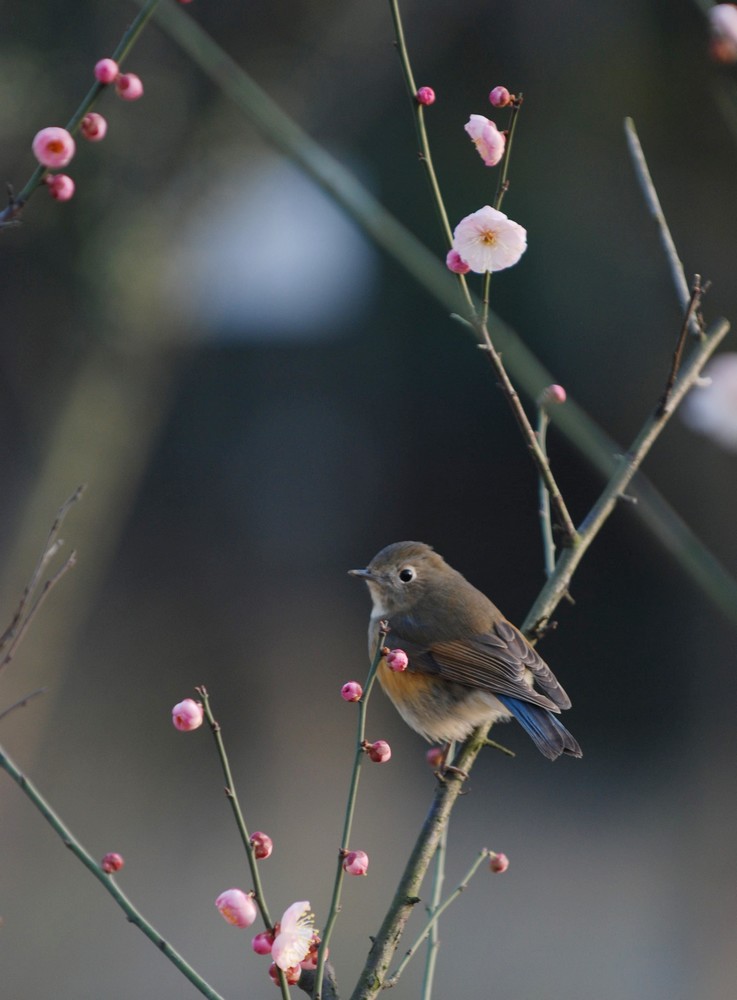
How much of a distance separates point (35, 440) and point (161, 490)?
0.90 meters

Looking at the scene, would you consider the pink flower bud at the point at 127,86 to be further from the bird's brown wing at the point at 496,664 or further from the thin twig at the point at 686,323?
the bird's brown wing at the point at 496,664

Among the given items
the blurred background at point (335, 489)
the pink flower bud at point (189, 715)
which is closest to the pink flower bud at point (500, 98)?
the pink flower bud at point (189, 715)

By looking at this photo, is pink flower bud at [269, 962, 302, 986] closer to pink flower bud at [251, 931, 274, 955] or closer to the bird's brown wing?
pink flower bud at [251, 931, 274, 955]

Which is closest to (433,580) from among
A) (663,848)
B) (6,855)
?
(6,855)

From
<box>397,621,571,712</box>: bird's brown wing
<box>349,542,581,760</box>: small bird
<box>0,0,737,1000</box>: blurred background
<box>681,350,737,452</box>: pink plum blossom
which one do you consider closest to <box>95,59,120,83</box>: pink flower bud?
<box>681,350,737,452</box>: pink plum blossom

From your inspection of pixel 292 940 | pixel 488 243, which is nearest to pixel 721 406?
pixel 488 243

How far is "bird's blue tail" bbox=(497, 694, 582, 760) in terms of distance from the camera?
2.00m

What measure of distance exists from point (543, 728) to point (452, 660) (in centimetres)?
44

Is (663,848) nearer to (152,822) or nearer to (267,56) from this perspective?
(152,822)

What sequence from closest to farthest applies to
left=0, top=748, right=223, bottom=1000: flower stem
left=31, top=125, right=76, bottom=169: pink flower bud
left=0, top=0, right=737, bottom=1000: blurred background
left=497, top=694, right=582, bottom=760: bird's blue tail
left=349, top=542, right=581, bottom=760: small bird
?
left=0, top=748, right=223, bottom=1000: flower stem
left=31, top=125, right=76, bottom=169: pink flower bud
left=497, top=694, right=582, bottom=760: bird's blue tail
left=349, top=542, right=581, bottom=760: small bird
left=0, top=0, right=737, bottom=1000: blurred background

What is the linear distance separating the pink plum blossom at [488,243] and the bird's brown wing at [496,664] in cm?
100

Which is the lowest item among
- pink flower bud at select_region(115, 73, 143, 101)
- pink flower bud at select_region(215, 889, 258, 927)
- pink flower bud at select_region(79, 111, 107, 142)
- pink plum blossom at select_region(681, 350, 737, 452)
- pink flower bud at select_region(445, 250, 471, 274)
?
pink flower bud at select_region(215, 889, 258, 927)

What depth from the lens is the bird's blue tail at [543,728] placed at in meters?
2.00

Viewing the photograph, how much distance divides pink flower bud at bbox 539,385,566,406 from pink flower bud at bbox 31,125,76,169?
60cm
